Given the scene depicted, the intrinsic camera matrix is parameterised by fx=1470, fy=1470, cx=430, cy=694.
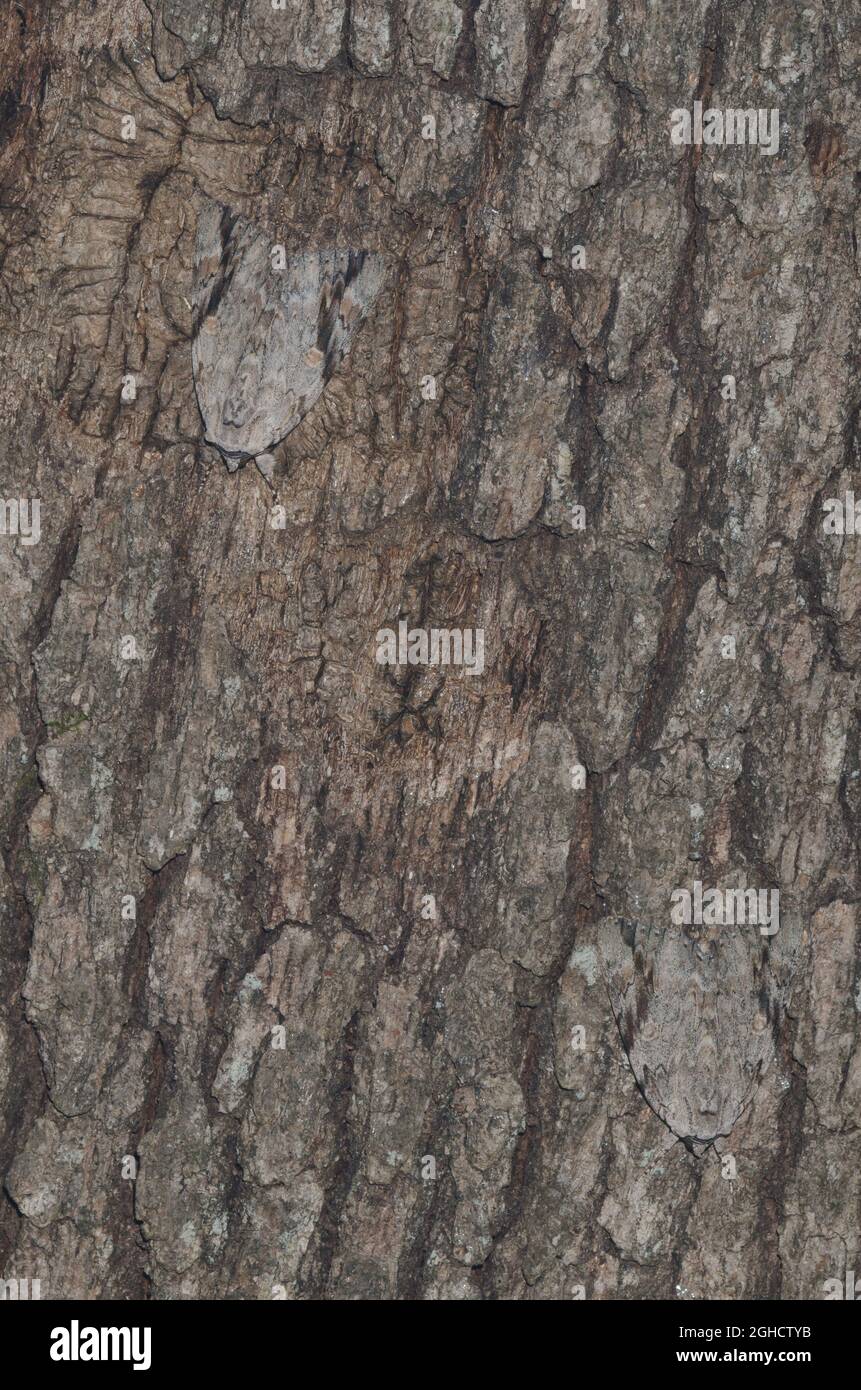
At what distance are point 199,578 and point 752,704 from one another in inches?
44.4

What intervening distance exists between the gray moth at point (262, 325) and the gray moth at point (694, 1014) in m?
1.22

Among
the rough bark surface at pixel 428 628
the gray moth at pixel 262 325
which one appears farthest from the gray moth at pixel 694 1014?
the gray moth at pixel 262 325

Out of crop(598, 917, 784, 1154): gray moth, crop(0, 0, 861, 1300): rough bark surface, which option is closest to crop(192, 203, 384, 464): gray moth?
crop(0, 0, 861, 1300): rough bark surface

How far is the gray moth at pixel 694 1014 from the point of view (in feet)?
9.74

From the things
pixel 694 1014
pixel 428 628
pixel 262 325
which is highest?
pixel 262 325

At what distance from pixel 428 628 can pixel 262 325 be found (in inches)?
27.0

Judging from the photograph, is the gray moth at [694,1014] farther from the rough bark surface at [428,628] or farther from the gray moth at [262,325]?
the gray moth at [262,325]

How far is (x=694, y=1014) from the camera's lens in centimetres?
299

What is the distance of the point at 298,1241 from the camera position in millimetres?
2973

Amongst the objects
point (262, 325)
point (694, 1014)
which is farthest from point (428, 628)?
point (694, 1014)

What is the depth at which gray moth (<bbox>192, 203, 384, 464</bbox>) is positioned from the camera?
2.90 m

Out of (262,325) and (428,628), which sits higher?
(262,325)

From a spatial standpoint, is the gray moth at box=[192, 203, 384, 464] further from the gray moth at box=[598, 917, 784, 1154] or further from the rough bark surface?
the gray moth at box=[598, 917, 784, 1154]

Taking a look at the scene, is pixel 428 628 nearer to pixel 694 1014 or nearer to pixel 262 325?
pixel 262 325
